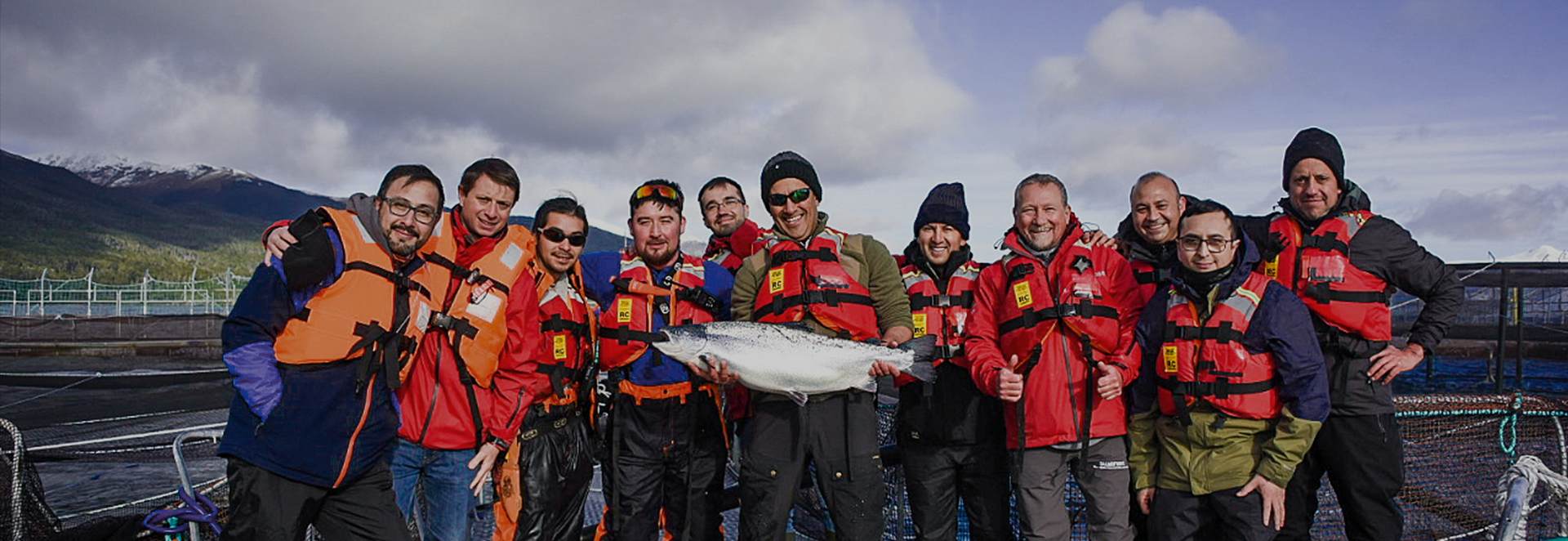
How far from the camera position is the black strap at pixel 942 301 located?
5.77 metres

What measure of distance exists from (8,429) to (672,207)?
4656mm

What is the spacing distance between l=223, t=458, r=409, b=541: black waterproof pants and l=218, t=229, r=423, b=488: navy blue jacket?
0.32 ft

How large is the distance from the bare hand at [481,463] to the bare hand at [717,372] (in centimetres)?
141

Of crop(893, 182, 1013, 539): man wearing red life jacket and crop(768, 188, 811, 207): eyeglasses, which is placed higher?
crop(768, 188, 811, 207): eyeglasses

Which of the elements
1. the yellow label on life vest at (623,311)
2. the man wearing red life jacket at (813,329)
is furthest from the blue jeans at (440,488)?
the man wearing red life jacket at (813,329)

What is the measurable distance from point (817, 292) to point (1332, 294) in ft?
10.9

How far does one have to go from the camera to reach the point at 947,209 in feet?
19.2

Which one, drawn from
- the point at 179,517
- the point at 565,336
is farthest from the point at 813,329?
the point at 179,517

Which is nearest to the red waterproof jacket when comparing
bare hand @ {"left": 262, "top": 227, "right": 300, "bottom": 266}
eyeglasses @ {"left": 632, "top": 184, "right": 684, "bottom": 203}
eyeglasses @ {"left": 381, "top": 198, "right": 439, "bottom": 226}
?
eyeglasses @ {"left": 632, "top": 184, "right": 684, "bottom": 203}

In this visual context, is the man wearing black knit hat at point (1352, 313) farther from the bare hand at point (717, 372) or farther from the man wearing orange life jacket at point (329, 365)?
the man wearing orange life jacket at point (329, 365)

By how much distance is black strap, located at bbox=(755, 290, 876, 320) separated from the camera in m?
5.32

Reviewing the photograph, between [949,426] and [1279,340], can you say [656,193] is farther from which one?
[1279,340]

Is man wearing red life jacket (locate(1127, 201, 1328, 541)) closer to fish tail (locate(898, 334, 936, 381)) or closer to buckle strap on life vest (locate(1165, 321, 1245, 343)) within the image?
buckle strap on life vest (locate(1165, 321, 1245, 343))

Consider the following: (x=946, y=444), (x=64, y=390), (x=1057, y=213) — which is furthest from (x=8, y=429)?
(x=64, y=390)
